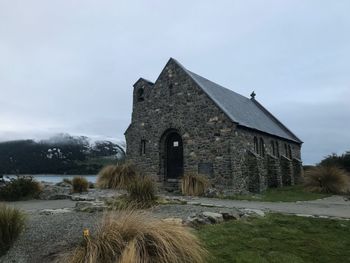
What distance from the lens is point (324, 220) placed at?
7.95m

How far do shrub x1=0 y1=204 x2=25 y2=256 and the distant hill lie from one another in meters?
18.8

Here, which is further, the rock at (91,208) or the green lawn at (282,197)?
the green lawn at (282,197)

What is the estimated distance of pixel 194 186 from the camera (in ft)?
51.9

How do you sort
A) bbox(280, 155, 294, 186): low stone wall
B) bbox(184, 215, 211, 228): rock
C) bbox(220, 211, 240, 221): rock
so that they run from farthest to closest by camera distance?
1. bbox(280, 155, 294, 186): low stone wall
2. bbox(220, 211, 240, 221): rock
3. bbox(184, 215, 211, 228): rock

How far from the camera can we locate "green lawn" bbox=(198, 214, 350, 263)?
521 centimetres

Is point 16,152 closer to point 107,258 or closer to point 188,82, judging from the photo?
point 188,82

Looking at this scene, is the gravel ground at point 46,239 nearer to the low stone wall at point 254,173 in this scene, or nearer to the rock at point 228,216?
the rock at point 228,216

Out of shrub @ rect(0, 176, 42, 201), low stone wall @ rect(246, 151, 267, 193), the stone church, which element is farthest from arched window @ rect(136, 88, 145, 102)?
shrub @ rect(0, 176, 42, 201)

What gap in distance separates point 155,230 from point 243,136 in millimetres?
14291

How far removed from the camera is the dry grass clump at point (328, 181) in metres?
17.7

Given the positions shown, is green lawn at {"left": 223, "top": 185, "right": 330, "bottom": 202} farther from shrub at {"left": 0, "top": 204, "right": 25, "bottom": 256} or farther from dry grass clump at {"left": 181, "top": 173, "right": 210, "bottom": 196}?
shrub at {"left": 0, "top": 204, "right": 25, "bottom": 256}

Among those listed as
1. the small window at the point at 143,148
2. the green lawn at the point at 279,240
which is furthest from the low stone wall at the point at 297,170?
the green lawn at the point at 279,240

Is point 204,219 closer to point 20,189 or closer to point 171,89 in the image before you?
point 20,189

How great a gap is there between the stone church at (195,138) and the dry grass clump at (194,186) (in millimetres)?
1058
